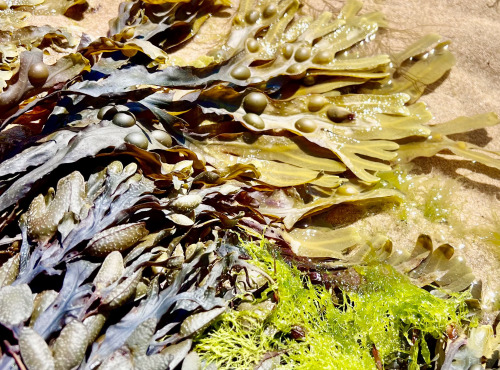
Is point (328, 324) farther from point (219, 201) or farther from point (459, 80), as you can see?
point (459, 80)

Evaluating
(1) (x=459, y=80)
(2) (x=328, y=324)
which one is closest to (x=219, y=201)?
(2) (x=328, y=324)

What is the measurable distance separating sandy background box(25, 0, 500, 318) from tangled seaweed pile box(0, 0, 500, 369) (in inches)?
2.9

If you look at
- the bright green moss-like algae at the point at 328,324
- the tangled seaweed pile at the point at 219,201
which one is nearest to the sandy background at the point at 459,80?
the tangled seaweed pile at the point at 219,201

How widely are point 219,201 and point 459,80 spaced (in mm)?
1161

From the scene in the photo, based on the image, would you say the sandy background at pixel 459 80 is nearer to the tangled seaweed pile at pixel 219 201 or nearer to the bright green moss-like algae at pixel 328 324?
the tangled seaweed pile at pixel 219 201

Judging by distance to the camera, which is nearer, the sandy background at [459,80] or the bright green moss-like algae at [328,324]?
the bright green moss-like algae at [328,324]

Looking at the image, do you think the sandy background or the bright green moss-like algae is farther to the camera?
the sandy background

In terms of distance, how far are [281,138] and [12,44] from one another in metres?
0.99

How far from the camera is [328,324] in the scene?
3.73 ft

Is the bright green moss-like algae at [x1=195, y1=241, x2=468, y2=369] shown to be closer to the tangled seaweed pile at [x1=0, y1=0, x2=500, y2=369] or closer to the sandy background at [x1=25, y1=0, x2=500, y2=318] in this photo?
the tangled seaweed pile at [x1=0, y1=0, x2=500, y2=369]

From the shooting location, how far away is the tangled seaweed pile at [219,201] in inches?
39.9

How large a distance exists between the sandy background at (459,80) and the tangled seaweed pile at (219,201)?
2.9 inches

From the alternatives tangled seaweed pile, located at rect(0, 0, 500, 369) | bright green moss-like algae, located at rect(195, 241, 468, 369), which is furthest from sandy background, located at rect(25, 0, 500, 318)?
bright green moss-like algae, located at rect(195, 241, 468, 369)

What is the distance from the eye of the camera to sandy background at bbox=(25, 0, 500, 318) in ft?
4.99
